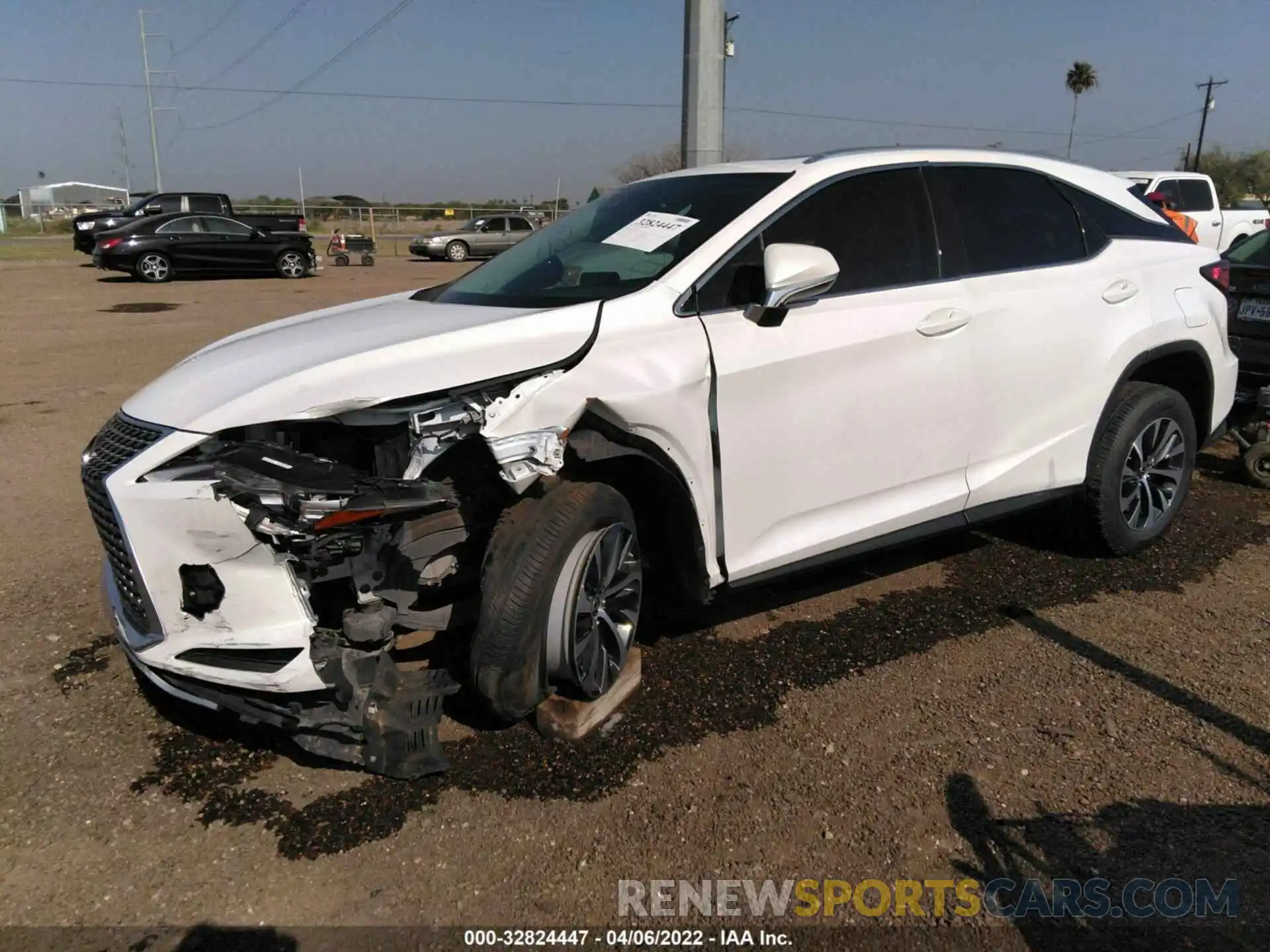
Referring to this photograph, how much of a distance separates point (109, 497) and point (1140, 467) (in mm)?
4380

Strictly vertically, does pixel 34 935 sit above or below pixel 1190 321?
below

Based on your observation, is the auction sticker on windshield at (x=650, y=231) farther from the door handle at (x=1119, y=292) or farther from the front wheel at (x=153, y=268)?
the front wheel at (x=153, y=268)

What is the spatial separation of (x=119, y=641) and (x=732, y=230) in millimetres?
2445

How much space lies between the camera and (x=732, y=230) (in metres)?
3.38

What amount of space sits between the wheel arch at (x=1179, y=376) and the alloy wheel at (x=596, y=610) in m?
2.44

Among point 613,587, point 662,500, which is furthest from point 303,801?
point 662,500

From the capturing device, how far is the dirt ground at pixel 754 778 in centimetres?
254

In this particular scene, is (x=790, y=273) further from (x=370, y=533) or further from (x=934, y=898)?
(x=934, y=898)

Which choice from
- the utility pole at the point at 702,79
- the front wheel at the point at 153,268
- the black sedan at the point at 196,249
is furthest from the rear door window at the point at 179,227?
the utility pole at the point at 702,79

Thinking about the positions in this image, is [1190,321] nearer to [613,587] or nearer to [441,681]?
[613,587]

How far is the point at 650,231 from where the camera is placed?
363cm

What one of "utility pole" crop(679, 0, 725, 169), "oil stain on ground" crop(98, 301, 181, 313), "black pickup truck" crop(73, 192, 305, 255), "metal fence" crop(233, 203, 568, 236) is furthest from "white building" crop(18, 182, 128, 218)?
"utility pole" crop(679, 0, 725, 169)

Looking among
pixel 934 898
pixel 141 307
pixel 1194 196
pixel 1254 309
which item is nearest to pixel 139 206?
pixel 141 307

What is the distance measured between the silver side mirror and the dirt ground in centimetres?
143
